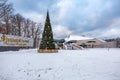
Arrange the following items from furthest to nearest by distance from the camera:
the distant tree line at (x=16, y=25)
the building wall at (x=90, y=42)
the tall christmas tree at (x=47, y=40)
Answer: the building wall at (x=90, y=42) → the distant tree line at (x=16, y=25) → the tall christmas tree at (x=47, y=40)

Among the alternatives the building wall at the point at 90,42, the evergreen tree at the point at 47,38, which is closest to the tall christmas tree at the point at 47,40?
the evergreen tree at the point at 47,38

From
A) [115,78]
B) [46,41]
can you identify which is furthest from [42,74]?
[46,41]

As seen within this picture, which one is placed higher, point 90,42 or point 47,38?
point 90,42

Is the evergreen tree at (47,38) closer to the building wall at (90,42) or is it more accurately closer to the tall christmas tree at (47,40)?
the tall christmas tree at (47,40)

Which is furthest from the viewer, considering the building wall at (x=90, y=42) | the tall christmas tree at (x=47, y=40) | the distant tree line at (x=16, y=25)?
A: the building wall at (x=90, y=42)

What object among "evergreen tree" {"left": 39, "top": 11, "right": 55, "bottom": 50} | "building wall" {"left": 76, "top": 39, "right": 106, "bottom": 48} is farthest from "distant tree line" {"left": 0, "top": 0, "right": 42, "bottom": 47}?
"building wall" {"left": 76, "top": 39, "right": 106, "bottom": 48}

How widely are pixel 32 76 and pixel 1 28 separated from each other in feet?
147

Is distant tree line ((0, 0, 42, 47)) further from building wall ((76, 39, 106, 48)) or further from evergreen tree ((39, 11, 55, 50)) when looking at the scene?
building wall ((76, 39, 106, 48))

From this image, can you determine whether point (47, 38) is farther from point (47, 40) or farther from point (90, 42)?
point (90, 42)

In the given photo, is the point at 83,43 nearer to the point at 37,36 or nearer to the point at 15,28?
the point at 37,36

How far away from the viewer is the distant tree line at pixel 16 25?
45.7m

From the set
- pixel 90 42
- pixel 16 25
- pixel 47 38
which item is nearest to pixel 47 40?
pixel 47 38

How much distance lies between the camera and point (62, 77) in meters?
8.52

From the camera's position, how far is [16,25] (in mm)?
Result: 63250
